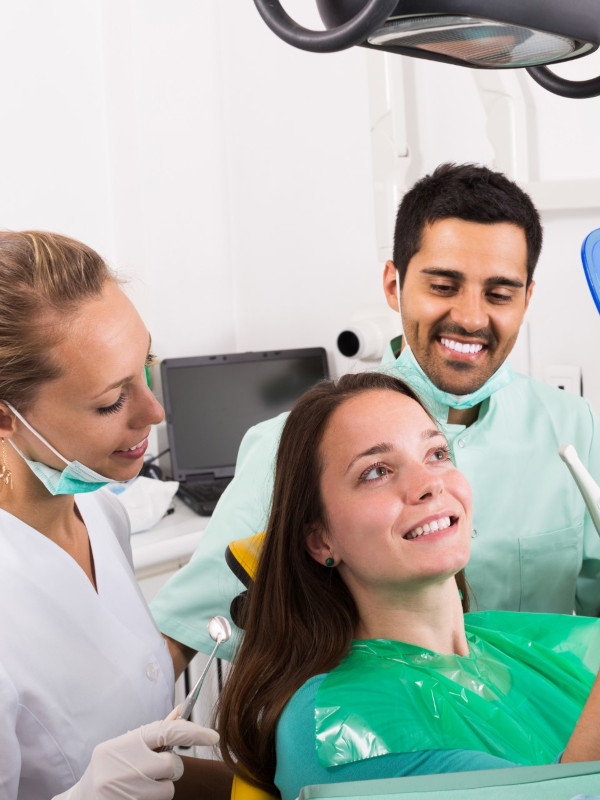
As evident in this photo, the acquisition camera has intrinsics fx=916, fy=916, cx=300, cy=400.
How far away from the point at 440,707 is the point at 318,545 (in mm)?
271

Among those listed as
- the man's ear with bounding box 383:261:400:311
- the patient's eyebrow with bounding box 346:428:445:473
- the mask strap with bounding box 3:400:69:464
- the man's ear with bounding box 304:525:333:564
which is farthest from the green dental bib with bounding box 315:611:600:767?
the man's ear with bounding box 383:261:400:311

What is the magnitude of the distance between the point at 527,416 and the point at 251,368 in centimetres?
128

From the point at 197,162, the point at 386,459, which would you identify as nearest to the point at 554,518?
the point at 386,459

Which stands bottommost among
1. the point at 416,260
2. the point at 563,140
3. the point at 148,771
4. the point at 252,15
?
the point at 148,771

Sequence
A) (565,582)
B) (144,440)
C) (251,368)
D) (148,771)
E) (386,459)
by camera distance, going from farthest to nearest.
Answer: (251,368) → (565,582) → (144,440) → (386,459) → (148,771)

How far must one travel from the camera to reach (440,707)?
3.36ft

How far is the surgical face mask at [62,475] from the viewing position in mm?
1190

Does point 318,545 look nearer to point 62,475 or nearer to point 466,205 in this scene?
point 62,475

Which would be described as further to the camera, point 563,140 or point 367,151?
point 367,151

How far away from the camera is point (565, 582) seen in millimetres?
1492

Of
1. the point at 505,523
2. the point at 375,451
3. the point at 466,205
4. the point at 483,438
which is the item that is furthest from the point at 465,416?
the point at 375,451

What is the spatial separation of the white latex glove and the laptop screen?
1584 millimetres

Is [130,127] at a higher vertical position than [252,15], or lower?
lower

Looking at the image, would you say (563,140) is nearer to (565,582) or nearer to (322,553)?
(565,582)
